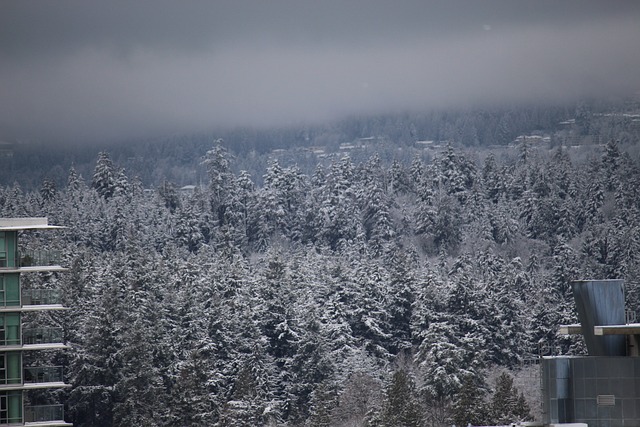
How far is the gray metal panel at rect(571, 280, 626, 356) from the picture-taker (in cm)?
5441

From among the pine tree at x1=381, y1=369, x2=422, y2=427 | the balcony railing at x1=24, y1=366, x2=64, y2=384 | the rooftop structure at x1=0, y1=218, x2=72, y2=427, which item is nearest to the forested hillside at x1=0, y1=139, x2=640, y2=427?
the pine tree at x1=381, y1=369, x2=422, y2=427

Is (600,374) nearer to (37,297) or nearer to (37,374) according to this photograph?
(37,374)

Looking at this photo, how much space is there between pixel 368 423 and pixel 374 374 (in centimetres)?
1964

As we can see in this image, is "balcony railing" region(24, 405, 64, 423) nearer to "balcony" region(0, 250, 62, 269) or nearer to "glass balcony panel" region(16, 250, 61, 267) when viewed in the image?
"balcony" region(0, 250, 62, 269)

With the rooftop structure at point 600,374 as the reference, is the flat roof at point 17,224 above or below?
above

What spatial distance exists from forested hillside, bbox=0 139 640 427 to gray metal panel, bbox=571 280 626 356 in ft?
155

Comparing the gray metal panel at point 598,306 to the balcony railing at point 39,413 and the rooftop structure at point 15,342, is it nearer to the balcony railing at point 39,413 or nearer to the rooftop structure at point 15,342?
the rooftop structure at point 15,342

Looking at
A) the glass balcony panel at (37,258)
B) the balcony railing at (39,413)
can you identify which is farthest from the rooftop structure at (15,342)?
the glass balcony panel at (37,258)

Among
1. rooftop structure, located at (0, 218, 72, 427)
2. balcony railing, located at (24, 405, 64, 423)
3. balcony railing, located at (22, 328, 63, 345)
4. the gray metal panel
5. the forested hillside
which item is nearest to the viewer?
the gray metal panel

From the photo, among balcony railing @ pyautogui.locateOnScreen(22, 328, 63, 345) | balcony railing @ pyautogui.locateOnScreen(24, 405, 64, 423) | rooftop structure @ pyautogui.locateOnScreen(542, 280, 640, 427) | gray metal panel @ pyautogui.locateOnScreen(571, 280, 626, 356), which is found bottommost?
balcony railing @ pyautogui.locateOnScreen(24, 405, 64, 423)

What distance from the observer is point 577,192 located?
19512cm

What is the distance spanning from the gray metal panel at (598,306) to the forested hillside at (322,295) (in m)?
47.1

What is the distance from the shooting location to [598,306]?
180 feet

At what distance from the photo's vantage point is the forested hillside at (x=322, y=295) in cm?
11881
